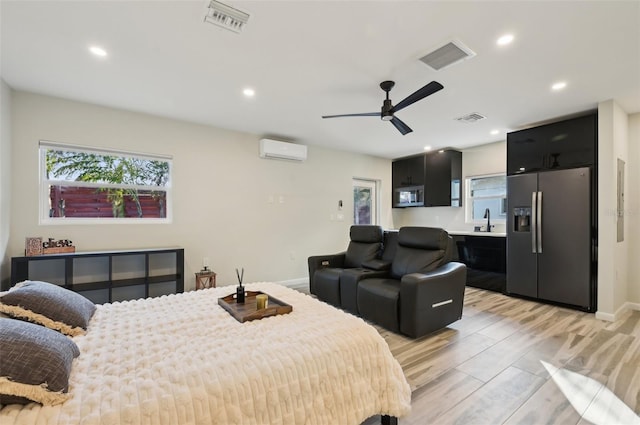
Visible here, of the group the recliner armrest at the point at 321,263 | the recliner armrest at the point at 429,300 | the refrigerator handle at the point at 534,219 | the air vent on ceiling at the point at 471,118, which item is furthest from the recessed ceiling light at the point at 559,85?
the recliner armrest at the point at 321,263

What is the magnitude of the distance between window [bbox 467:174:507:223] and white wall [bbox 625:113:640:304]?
1461 mm

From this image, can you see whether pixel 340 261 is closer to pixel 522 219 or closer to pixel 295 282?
pixel 295 282

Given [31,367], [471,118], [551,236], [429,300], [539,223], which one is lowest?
[429,300]

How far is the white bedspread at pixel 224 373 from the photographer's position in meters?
1.01

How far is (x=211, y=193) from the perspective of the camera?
4297 millimetres

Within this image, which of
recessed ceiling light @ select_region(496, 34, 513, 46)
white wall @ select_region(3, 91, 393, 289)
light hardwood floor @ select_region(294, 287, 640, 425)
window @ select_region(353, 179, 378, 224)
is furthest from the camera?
window @ select_region(353, 179, 378, 224)

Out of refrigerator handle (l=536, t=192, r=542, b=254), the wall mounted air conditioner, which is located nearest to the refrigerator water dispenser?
refrigerator handle (l=536, t=192, r=542, b=254)

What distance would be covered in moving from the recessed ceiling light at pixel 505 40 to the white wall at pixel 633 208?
309cm

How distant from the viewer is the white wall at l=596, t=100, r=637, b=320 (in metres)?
3.32

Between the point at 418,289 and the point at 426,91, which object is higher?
the point at 426,91

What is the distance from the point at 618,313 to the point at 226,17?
16.7ft

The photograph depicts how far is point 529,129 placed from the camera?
408cm

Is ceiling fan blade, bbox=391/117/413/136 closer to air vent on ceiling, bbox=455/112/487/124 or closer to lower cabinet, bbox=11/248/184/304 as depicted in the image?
air vent on ceiling, bbox=455/112/487/124

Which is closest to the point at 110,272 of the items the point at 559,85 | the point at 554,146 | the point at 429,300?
the point at 429,300
